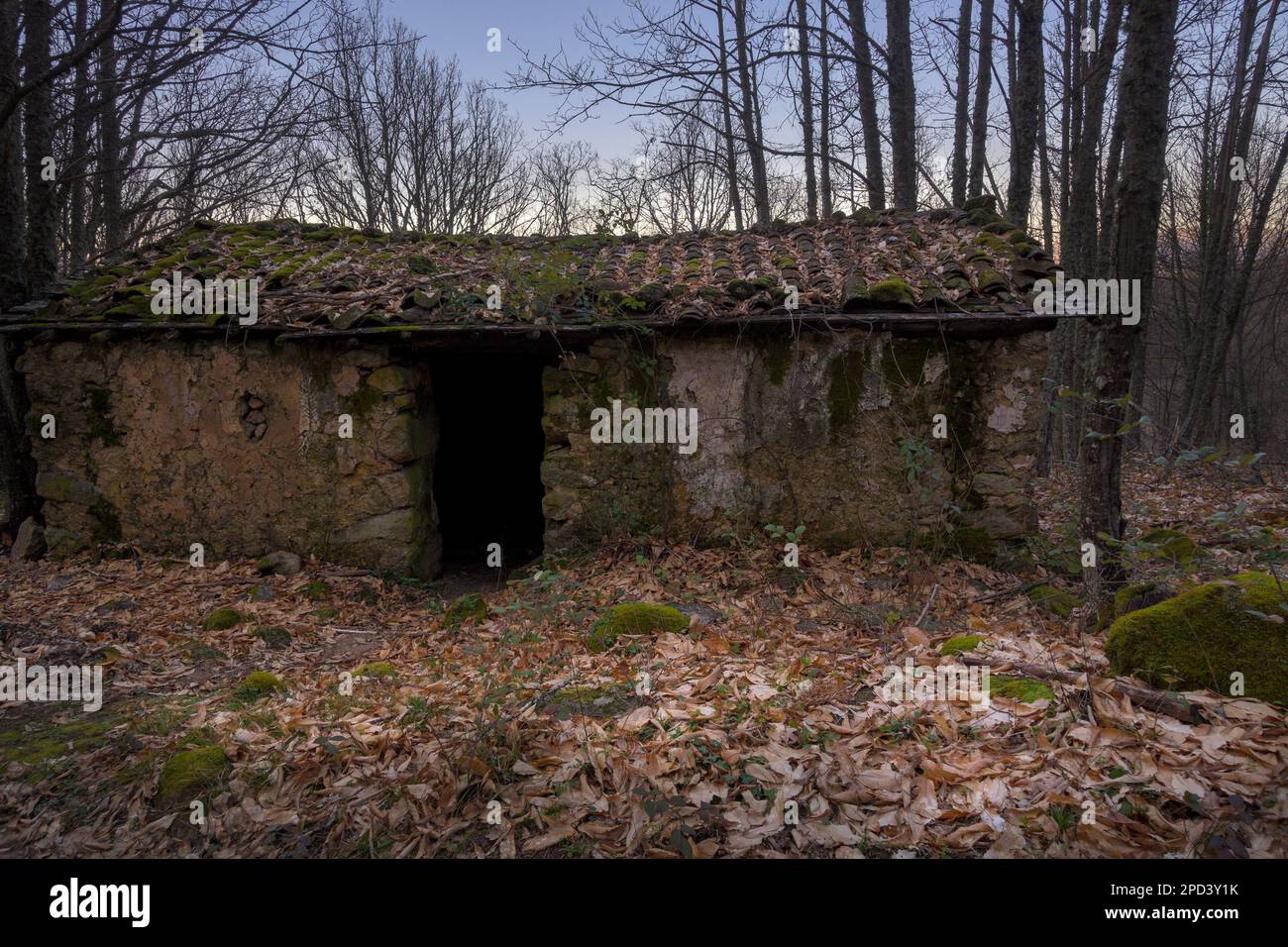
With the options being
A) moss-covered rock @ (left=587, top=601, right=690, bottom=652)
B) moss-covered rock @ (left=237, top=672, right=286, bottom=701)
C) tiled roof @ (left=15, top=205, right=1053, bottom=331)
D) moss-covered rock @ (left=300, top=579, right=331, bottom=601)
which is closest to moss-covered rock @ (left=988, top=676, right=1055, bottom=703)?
moss-covered rock @ (left=587, top=601, right=690, bottom=652)

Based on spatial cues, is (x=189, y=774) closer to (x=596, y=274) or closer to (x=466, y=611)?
(x=466, y=611)

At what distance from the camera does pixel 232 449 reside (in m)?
6.89

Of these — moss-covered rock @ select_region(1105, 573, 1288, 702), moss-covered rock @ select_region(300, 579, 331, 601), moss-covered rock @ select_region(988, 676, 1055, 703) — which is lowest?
moss-covered rock @ select_region(300, 579, 331, 601)

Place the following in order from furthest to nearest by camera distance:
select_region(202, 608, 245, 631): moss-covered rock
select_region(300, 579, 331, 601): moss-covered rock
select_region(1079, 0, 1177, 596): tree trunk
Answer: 1. select_region(300, 579, 331, 601): moss-covered rock
2. select_region(202, 608, 245, 631): moss-covered rock
3. select_region(1079, 0, 1177, 596): tree trunk

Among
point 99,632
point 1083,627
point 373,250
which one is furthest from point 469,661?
point 373,250

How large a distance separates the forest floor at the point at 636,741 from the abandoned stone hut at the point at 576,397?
108 centimetres

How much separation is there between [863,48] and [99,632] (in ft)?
43.5

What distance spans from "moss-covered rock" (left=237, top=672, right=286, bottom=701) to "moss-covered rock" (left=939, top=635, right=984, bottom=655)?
4053 millimetres

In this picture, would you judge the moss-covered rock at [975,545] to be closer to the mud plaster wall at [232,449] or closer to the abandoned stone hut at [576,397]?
the abandoned stone hut at [576,397]

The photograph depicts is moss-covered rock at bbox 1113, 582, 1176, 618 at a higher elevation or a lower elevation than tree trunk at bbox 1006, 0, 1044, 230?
lower

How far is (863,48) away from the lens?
12.3 meters

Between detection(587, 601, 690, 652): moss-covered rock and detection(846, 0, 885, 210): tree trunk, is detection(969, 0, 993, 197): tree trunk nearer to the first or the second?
detection(846, 0, 885, 210): tree trunk

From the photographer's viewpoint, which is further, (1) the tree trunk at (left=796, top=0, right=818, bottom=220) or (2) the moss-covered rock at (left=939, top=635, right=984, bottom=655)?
(1) the tree trunk at (left=796, top=0, right=818, bottom=220)

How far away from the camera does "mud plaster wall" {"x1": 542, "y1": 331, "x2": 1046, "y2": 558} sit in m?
6.28
